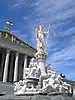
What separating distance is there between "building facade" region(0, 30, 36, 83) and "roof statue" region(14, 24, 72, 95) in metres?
28.0

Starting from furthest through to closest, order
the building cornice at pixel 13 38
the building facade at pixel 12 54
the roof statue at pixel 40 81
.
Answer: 1. the building cornice at pixel 13 38
2. the building facade at pixel 12 54
3. the roof statue at pixel 40 81

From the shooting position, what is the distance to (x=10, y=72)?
5572 centimetres

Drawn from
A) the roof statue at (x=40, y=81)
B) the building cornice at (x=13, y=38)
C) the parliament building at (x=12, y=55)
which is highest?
the building cornice at (x=13, y=38)

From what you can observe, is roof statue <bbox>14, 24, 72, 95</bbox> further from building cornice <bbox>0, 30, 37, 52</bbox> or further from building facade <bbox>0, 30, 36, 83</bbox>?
building cornice <bbox>0, 30, 37, 52</bbox>

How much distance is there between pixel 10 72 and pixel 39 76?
119 ft

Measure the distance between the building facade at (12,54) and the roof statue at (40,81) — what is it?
2798 centimetres

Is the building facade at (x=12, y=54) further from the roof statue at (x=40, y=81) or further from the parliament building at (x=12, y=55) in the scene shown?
the roof statue at (x=40, y=81)

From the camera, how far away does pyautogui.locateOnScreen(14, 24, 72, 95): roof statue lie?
18.4 meters

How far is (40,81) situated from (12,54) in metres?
36.9

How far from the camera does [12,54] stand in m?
56.2

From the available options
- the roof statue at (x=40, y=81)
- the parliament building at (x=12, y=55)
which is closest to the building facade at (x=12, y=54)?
the parliament building at (x=12, y=55)

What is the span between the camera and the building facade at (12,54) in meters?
51.6

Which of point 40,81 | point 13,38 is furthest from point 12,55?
point 40,81

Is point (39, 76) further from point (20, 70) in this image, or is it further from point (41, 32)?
point (20, 70)
